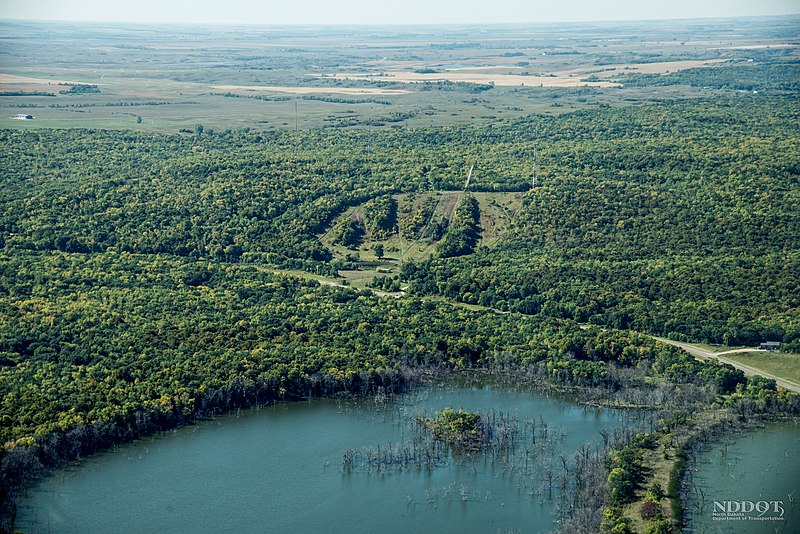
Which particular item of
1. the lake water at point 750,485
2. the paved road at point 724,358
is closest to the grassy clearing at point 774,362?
the paved road at point 724,358

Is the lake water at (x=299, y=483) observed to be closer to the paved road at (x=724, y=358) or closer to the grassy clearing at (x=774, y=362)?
the paved road at (x=724, y=358)

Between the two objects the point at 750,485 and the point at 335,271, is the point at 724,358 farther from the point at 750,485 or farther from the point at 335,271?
the point at 335,271

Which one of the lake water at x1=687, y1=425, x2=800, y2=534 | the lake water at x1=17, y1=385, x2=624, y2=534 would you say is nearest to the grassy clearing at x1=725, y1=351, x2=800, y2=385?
the lake water at x1=687, y1=425, x2=800, y2=534

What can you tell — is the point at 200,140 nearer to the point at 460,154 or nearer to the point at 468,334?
the point at 460,154

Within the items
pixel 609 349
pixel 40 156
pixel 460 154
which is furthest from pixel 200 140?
pixel 609 349

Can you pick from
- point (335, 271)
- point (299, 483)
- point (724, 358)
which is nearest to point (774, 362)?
point (724, 358)
